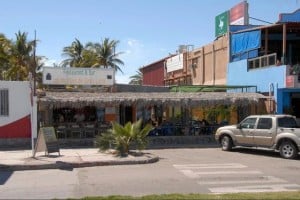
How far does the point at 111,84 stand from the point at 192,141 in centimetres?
568

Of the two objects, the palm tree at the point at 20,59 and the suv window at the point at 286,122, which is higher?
the palm tree at the point at 20,59

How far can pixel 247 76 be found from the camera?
32.8 metres

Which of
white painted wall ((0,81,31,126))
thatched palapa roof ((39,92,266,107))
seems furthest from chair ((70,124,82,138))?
white painted wall ((0,81,31,126))

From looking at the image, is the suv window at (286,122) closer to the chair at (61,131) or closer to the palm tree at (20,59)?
the chair at (61,131)

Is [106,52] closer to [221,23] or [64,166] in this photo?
[221,23]

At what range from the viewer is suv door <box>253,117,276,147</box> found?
19.3 meters

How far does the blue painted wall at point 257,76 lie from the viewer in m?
28.6

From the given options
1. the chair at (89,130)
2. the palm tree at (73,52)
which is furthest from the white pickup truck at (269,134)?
the palm tree at (73,52)

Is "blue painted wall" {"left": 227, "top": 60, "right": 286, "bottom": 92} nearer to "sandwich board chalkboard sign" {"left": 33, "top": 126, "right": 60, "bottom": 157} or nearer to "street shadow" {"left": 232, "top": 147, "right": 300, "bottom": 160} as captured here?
"street shadow" {"left": 232, "top": 147, "right": 300, "bottom": 160}

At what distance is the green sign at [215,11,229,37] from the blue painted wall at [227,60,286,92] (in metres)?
7.47

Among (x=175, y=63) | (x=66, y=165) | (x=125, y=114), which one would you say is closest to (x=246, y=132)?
(x=66, y=165)

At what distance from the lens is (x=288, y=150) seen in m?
18.7

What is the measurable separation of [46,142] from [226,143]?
7.73 meters

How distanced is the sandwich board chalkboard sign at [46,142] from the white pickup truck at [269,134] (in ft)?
24.1
